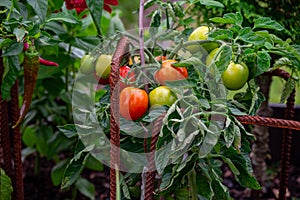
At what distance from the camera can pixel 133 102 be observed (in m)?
0.68

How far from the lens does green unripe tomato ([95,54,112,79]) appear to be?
79cm

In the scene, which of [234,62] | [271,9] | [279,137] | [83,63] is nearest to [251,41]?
[234,62]

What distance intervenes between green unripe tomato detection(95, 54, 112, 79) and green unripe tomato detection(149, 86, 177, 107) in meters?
0.13

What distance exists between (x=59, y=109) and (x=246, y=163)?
35.6 inches

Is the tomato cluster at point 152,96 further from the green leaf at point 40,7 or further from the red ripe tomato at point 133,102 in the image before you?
the green leaf at point 40,7

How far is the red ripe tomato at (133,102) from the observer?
0.68 metres

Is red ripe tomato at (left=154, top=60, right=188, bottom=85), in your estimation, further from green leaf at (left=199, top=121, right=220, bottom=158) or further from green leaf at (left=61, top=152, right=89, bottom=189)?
green leaf at (left=61, top=152, right=89, bottom=189)

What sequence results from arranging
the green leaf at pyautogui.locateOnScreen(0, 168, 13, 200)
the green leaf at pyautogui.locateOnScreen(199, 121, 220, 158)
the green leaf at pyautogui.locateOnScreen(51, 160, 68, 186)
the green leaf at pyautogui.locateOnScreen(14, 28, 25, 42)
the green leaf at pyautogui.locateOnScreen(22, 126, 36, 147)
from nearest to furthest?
the green leaf at pyautogui.locateOnScreen(199, 121, 220, 158), the green leaf at pyautogui.locateOnScreen(14, 28, 25, 42), the green leaf at pyautogui.locateOnScreen(0, 168, 13, 200), the green leaf at pyautogui.locateOnScreen(51, 160, 68, 186), the green leaf at pyautogui.locateOnScreen(22, 126, 36, 147)

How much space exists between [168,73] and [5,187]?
0.45m

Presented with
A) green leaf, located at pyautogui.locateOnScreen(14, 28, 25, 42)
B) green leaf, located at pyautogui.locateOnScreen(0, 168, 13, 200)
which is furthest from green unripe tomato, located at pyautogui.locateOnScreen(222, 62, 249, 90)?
green leaf, located at pyautogui.locateOnScreen(0, 168, 13, 200)

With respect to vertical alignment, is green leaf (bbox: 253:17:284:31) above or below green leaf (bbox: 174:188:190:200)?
above

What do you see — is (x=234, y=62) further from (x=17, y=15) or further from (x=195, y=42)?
(x=17, y=15)

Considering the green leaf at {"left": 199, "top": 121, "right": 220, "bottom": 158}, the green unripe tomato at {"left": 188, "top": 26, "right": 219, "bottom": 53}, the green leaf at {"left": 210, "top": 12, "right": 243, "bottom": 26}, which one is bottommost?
the green leaf at {"left": 199, "top": 121, "right": 220, "bottom": 158}

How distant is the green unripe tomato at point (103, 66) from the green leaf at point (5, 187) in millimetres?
315
